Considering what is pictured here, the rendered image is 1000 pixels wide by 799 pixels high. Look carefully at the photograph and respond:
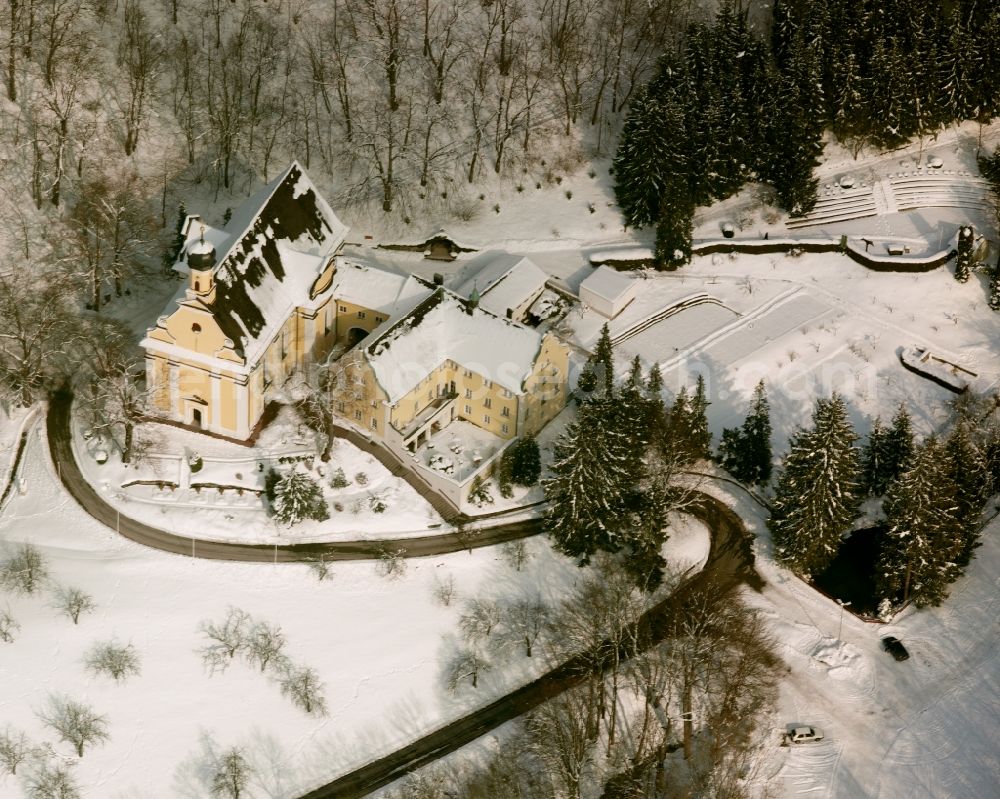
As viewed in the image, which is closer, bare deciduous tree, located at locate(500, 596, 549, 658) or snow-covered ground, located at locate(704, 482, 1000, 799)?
snow-covered ground, located at locate(704, 482, 1000, 799)

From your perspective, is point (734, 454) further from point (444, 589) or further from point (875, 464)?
point (444, 589)

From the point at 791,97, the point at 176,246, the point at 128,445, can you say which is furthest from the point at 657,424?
the point at 176,246

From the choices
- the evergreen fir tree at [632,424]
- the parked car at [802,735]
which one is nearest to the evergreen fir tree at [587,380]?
the evergreen fir tree at [632,424]

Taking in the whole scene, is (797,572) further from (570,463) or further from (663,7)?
(663,7)

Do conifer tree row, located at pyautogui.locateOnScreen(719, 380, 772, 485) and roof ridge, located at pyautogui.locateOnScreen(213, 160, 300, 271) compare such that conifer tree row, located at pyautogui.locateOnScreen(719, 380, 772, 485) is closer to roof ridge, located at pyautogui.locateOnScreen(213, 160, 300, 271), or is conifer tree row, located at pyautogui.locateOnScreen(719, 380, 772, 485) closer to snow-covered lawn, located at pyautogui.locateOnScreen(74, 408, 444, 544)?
snow-covered lawn, located at pyautogui.locateOnScreen(74, 408, 444, 544)

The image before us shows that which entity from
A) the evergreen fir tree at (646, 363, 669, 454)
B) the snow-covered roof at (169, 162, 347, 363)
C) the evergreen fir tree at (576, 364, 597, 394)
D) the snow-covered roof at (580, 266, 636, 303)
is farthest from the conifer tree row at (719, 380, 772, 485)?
the snow-covered roof at (169, 162, 347, 363)
